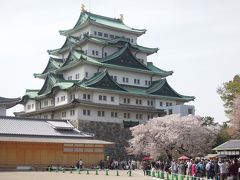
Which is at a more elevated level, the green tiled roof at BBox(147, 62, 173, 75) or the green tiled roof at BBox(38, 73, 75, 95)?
the green tiled roof at BBox(147, 62, 173, 75)

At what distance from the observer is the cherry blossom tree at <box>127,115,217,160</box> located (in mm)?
53312

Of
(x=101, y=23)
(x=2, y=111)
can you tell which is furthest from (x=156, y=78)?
(x=2, y=111)

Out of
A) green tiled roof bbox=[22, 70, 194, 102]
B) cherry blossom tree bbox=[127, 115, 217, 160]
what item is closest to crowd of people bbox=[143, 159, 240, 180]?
cherry blossom tree bbox=[127, 115, 217, 160]

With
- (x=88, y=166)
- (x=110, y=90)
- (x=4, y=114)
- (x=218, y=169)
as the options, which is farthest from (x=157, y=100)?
(x=218, y=169)

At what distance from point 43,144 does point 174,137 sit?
17.1m

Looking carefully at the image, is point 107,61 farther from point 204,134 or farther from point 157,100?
point 204,134

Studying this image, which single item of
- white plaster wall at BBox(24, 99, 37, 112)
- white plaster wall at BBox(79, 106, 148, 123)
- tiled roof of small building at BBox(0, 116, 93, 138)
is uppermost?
white plaster wall at BBox(24, 99, 37, 112)

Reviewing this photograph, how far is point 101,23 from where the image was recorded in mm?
68875

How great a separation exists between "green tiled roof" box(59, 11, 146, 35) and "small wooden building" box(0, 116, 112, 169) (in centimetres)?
2205

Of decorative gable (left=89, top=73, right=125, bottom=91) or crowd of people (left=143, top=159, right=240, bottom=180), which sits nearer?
crowd of people (left=143, top=159, right=240, bottom=180)

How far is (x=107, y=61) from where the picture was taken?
64.7 meters

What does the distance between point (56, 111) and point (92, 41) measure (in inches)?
513

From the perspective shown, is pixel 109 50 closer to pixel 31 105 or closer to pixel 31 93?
pixel 31 93

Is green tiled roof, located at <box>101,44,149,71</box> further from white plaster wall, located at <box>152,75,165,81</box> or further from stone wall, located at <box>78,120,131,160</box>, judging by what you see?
stone wall, located at <box>78,120,131,160</box>
